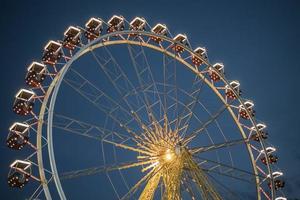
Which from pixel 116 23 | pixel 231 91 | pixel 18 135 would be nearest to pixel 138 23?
pixel 116 23

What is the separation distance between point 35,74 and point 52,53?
3.90 feet

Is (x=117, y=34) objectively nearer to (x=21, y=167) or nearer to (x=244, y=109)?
(x=21, y=167)

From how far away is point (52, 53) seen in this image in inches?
590

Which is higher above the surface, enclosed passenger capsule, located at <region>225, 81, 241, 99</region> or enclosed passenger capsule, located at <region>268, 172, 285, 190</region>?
enclosed passenger capsule, located at <region>225, 81, 241, 99</region>

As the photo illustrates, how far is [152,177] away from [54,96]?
4948mm

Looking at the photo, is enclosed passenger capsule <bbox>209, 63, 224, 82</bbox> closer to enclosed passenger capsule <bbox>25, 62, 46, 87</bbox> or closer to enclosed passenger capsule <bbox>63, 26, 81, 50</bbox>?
enclosed passenger capsule <bbox>63, 26, 81, 50</bbox>

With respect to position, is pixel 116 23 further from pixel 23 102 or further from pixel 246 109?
pixel 246 109

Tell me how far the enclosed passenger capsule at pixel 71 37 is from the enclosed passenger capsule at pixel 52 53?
1.06ft

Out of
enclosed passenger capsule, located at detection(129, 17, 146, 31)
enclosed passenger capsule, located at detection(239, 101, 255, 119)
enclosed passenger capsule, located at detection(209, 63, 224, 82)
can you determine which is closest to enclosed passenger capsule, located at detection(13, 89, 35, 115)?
enclosed passenger capsule, located at detection(129, 17, 146, 31)

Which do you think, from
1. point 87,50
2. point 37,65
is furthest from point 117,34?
point 37,65

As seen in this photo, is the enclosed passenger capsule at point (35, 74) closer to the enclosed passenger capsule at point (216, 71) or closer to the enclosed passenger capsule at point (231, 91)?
the enclosed passenger capsule at point (216, 71)

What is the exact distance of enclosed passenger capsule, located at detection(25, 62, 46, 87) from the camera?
14.1m

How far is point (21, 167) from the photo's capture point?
12969mm

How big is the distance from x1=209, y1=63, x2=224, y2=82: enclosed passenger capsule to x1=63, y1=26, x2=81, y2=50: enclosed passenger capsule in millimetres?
6724
